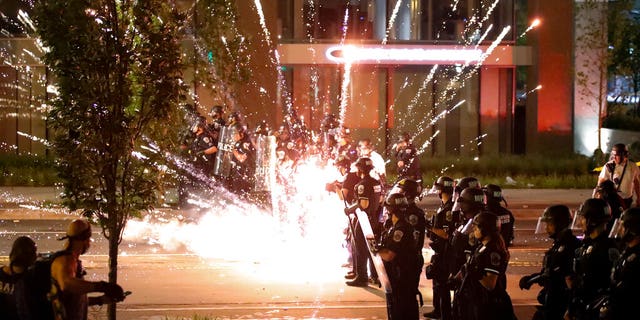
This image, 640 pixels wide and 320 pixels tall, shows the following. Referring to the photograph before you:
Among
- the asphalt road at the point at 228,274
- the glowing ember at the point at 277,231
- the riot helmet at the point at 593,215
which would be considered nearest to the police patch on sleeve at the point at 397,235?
the asphalt road at the point at 228,274

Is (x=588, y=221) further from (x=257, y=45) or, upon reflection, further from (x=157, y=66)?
(x=257, y=45)

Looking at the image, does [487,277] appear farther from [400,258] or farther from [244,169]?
[244,169]

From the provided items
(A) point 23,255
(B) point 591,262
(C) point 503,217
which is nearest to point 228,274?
(C) point 503,217

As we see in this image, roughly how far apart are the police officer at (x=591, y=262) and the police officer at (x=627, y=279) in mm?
289

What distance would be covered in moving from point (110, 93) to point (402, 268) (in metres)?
2.97

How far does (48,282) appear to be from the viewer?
632 cm

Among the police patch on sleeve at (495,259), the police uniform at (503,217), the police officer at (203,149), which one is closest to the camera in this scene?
the police patch on sleeve at (495,259)

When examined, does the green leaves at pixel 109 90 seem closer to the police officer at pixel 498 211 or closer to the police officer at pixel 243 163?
the police officer at pixel 498 211

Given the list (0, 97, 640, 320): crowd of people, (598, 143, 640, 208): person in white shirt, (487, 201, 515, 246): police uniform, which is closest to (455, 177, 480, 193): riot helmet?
(0, 97, 640, 320): crowd of people

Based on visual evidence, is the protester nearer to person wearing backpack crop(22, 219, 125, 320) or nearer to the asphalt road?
person wearing backpack crop(22, 219, 125, 320)

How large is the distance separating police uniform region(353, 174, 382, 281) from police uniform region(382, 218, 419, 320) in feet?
7.46

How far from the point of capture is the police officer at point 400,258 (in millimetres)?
8547

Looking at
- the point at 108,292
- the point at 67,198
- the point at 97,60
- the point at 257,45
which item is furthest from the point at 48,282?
the point at 257,45

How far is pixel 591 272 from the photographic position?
22.1 feet
